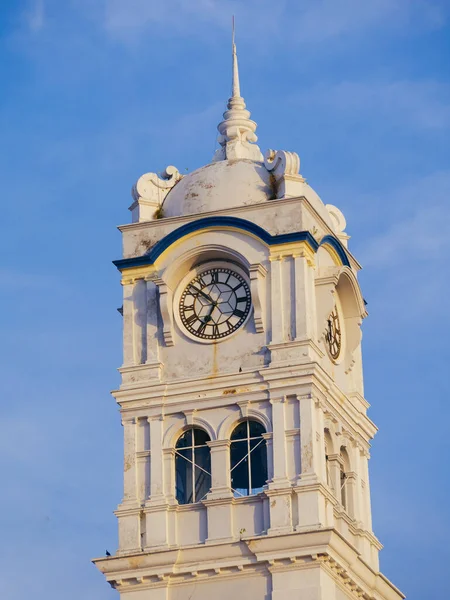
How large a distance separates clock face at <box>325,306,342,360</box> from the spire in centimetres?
430

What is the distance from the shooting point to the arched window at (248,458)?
53.7m

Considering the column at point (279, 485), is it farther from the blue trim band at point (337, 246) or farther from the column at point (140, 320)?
the blue trim band at point (337, 246)

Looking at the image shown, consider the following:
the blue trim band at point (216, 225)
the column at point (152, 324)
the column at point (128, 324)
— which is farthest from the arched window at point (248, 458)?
the blue trim band at point (216, 225)

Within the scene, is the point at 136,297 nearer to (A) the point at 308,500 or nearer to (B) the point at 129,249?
(B) the point at 129,249

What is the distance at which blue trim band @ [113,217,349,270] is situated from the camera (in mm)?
54406

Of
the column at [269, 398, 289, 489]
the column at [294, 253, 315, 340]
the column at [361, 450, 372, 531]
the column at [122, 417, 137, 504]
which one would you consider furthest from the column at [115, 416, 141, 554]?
the column at [361, 450, 372, 531]

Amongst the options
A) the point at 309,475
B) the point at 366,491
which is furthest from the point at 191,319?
the point at 366,491

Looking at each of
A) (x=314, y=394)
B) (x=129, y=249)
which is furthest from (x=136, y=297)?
(x=314, y=394)

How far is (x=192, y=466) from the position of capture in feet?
178

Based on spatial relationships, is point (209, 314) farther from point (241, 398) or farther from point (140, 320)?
point (241, 398)

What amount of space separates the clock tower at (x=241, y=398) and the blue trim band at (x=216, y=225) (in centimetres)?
3

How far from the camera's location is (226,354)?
54.3 m

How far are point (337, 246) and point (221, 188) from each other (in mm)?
3042

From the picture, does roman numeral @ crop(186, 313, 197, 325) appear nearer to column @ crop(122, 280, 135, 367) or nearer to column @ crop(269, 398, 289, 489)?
column @ crop(122, 280, 135, 367)
